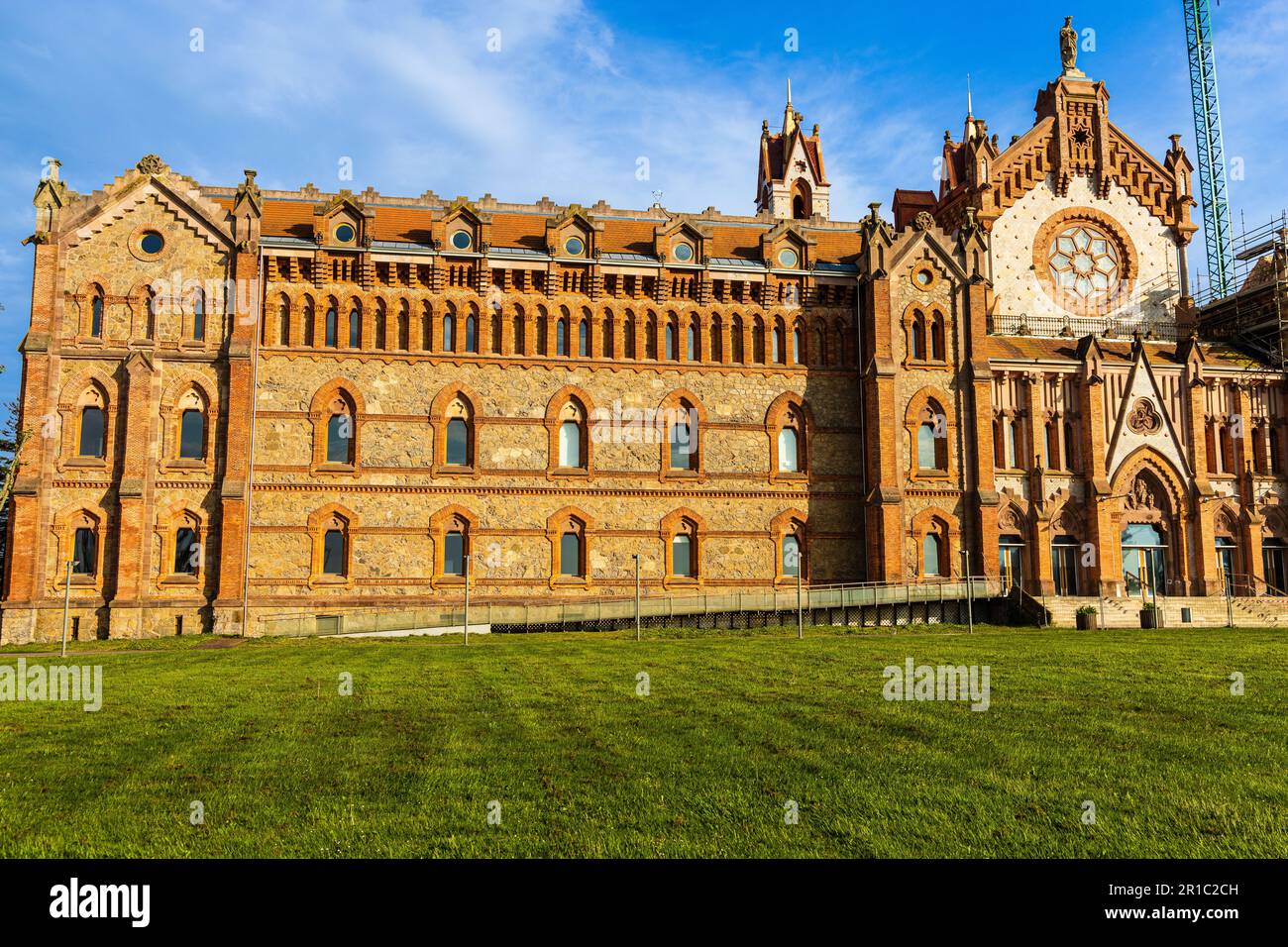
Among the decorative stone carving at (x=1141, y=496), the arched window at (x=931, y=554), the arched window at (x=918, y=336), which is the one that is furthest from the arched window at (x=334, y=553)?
the decorative stone carving at (x=1141, y=496)

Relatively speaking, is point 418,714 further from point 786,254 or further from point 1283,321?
point 1283,321

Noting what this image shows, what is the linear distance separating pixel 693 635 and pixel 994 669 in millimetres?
14594

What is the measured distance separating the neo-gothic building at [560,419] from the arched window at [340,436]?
4.3 inches

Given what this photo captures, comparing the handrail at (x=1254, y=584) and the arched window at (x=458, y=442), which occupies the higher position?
the arched window at (x=458, y=442)

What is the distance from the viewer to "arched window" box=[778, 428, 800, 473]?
42.1 m

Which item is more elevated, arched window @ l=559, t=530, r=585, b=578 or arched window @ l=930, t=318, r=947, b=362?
arched window @ l=930, t=318, r=947, b=362

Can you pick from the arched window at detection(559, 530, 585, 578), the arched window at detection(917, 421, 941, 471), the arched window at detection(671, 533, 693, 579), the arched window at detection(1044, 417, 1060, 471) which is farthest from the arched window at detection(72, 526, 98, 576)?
the arched window at detection(1044, 417, 1060, 471)

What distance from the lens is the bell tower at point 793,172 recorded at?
204 ft

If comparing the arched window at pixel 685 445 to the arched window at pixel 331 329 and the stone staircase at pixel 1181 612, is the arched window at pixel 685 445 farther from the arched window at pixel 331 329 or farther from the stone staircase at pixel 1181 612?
the stone staircase at pixel 1181 612

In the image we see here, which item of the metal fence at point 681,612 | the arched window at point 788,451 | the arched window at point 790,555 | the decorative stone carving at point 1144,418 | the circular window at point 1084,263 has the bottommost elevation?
the metal fence at point 681,612

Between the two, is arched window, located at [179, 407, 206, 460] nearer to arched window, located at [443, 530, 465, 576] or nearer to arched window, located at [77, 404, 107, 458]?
arched window, located at [77, 404, 107, 458]

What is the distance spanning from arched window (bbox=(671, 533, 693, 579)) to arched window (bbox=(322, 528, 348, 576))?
41.6 ft

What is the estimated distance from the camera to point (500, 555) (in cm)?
3941
